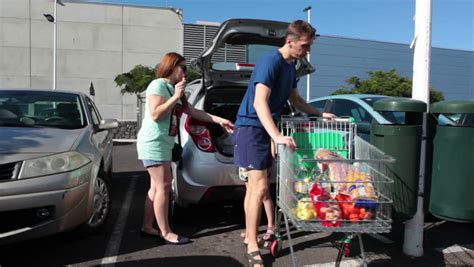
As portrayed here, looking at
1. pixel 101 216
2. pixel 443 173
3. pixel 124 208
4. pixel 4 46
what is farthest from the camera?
pixel 4 46

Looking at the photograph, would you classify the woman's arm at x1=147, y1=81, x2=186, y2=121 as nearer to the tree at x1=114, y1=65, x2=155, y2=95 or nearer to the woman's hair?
the woman's hair

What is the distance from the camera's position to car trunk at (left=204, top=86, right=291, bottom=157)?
4.55 metres

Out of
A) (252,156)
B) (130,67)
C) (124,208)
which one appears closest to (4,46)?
(130,67)

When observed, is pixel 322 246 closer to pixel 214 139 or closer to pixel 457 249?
pixel 457 249

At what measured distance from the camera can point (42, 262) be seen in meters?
3.68

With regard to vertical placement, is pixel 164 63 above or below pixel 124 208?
above

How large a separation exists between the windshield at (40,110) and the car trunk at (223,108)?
1.41m

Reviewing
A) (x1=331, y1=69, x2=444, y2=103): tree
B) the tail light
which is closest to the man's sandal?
the tail light

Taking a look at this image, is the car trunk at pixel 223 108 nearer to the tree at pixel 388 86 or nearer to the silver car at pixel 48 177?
the silver car at pixel 48 177

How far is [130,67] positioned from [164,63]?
2498cm

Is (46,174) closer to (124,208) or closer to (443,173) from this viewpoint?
(124,208)

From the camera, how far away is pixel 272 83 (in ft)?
11.0

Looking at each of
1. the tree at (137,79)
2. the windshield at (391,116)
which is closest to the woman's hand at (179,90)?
the windshield at (391,116)

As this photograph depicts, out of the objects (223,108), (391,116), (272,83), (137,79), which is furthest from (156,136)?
(137,79)
